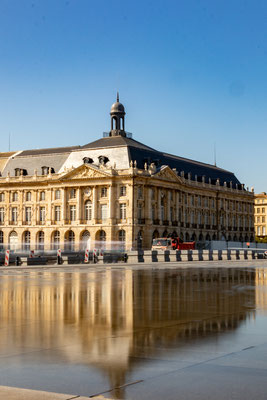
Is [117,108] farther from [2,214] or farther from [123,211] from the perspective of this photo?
[2,214]

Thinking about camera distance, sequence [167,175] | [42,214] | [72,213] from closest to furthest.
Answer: [72,213], [167,175], [42,214]

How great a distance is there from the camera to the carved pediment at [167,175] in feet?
328

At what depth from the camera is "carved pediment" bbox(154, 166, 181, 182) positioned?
328 ft

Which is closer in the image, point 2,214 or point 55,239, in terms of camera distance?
point 55,239

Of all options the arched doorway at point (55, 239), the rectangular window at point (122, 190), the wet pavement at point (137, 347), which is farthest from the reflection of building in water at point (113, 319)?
the arched doorway at point (55, 239)

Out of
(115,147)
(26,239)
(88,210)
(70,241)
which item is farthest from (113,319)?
(26,239)

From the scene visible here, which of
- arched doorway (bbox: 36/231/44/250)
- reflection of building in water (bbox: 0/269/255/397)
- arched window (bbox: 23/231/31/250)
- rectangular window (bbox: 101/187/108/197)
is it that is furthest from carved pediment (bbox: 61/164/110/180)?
reflection of building in water (bbox: 0/269/255/397)

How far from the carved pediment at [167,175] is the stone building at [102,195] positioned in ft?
0.23

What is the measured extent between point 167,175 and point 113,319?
90552mm

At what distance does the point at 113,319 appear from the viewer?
12242mm

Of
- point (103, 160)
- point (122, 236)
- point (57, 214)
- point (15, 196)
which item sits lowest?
point (122, 236)

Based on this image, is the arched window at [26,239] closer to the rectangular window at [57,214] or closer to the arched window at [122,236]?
the rectangular window at [57,214]

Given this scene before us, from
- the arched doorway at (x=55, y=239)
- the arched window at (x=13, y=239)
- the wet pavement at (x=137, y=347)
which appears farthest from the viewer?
the arched window at (x=13, y=239)

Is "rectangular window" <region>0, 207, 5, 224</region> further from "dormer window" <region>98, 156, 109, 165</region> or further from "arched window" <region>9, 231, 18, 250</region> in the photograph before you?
"dormer window" <region>98, 156, 109, 165</region>
